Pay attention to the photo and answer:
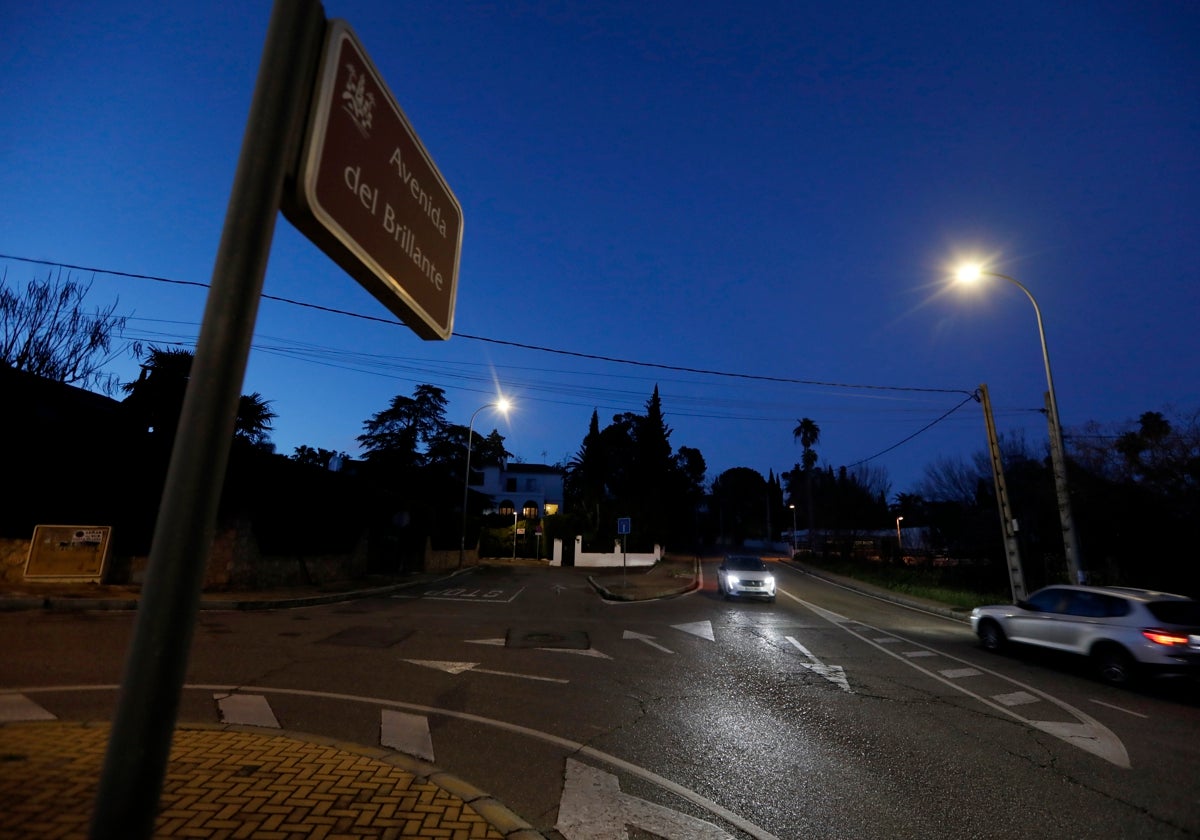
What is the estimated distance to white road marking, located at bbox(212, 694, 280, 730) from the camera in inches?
226

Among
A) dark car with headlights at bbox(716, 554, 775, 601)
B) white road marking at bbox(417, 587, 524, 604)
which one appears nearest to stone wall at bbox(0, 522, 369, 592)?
white road marking at bbox(417, 587, 524, 604)

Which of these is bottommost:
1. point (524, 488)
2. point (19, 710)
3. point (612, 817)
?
point (612, 817)

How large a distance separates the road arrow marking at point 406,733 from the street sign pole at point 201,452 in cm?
441

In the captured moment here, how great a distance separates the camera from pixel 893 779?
5.14m

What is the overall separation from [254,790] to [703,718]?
→ 4.62 m

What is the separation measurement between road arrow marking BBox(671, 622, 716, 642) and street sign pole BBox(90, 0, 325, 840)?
463 inches

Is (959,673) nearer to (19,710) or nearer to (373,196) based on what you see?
(373,196)

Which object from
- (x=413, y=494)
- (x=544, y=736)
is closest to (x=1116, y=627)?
(x=544, y=736)

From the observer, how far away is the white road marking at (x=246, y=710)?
5.73m

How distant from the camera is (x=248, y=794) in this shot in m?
3.92

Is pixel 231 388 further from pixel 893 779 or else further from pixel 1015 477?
pixel 1015 477

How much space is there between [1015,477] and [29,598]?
3468 cm

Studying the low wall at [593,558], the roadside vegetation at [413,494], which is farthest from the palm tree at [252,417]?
the low wall at [593,558]

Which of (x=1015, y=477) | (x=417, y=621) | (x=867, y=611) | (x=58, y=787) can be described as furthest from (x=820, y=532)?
(x=58, y=787)
